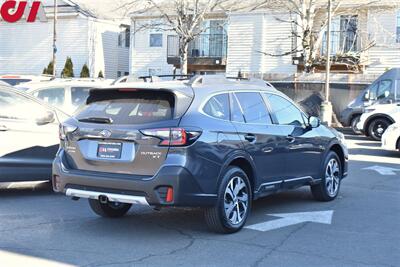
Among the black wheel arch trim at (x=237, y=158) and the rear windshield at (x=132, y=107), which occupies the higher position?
the rear windshield at (x=132, y=107)

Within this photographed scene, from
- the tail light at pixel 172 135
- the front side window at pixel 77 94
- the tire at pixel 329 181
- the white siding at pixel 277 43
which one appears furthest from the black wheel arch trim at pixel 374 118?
the tail light at pixel 172 135

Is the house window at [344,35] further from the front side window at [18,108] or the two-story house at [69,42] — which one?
the front side window at [18,108]

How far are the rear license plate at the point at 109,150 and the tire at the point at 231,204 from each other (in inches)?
43.3

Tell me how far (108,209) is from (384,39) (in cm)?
2459

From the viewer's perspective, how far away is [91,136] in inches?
250

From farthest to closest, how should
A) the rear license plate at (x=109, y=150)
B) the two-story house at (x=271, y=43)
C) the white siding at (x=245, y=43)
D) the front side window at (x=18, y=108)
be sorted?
1. the white siding at (x=245, y=43)
2. the two-story house at (x=271, y=43)
3. the front side window at (x=18, y=108)
4. the rear license plate at (x=109, y=150)

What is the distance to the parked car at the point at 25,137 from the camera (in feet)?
27.4

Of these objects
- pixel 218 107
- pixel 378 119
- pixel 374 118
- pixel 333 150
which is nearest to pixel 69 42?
pixel 374 118

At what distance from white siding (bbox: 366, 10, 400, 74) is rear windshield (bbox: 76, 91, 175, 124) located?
24.5 metres

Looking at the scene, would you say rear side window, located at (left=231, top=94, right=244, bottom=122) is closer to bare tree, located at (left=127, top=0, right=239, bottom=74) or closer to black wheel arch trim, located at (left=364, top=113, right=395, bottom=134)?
black wheel arch trim, located at (left=364, top=113, right=395, bottom=134)

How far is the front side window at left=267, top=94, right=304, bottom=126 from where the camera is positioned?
7.67 m

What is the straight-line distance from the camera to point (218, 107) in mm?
6637

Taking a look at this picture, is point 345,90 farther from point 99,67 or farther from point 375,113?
point 99,67

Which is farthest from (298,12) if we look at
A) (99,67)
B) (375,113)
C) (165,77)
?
(165,77)
